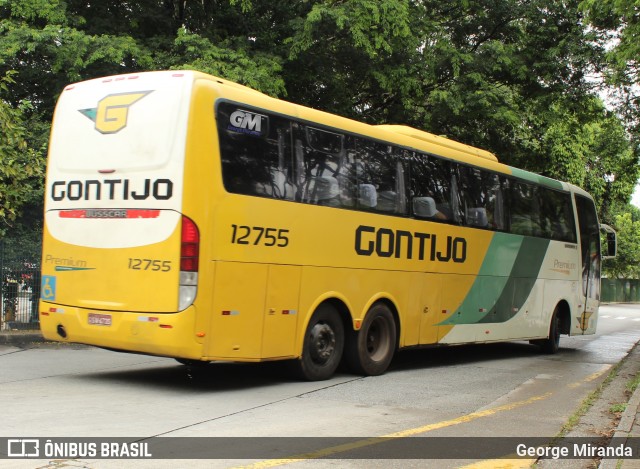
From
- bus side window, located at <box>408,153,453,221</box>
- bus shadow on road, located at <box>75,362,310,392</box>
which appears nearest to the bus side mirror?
bus side window, located at <box>408,153,453,221</box>

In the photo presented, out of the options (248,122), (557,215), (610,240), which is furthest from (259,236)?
(610,240)

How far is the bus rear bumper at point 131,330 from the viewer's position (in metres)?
8.56

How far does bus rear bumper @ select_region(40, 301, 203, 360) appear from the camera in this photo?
856 centimetres

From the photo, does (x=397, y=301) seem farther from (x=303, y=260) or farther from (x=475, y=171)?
(x=475, y=171)

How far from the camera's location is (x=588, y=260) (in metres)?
18.0

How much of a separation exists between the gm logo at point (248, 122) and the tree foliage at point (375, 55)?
6329mm

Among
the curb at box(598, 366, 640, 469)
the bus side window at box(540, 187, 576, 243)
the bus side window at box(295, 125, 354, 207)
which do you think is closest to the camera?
the curb at box(598, 366, 640, 469)

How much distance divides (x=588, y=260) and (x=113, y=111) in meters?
12.3

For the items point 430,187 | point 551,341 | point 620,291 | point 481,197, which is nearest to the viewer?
point 430,187

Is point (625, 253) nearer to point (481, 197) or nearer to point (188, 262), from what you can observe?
point (481, 197)

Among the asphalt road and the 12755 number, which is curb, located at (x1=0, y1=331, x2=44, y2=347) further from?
the 12755 number

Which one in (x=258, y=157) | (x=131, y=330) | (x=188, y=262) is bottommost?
(x=131, y=330)

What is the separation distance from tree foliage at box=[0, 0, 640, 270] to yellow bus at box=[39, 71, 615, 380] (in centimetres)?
511

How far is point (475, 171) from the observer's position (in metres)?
14.0
